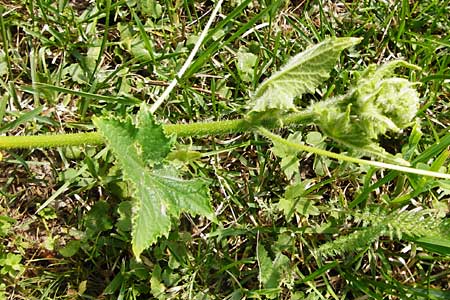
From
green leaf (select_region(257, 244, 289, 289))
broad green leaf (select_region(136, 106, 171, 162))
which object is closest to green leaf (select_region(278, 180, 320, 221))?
green leaf (select_region(257, 244, 289, 289))

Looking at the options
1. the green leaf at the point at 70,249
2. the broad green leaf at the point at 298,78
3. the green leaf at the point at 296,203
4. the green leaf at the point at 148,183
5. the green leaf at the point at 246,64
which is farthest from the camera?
the green leaf at the point at 246,64

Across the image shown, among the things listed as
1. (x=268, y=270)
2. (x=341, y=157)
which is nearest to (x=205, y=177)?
(x=268, y=270)

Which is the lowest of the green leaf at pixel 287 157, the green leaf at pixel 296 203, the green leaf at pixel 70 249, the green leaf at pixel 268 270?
the green leaf at pixel 268 270

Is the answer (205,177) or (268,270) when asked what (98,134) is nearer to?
(205,177)

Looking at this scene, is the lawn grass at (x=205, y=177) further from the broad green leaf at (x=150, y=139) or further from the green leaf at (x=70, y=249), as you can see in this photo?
the broad green leaf at (x=150, y=139)

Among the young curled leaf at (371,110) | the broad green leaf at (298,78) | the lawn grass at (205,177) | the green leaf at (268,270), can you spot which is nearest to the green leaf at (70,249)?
the lawn grass at (205,177)

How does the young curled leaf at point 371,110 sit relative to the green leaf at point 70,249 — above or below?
above

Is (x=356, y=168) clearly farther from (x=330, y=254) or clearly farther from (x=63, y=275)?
(x=63, y=275)

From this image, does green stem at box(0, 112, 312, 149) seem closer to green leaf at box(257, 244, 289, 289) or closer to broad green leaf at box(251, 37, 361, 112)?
broad green leaf at box(251, 37, 361, 112)
